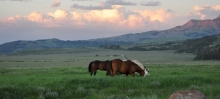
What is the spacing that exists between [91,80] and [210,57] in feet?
292

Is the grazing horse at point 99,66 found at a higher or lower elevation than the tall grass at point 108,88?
higher

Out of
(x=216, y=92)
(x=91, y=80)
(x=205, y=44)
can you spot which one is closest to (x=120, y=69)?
(x=91, y=80)

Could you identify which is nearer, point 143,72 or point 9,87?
point 9,87

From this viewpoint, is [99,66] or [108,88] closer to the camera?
[108,88]

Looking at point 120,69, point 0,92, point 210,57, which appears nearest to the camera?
point 0,92

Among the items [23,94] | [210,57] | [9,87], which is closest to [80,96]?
[23,94]

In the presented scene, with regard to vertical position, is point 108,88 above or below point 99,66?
below

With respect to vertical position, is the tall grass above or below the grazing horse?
below

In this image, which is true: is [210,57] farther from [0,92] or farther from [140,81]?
[0,92]

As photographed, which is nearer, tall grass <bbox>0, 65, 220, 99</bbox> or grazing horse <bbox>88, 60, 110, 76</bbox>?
tall grass <bbox>0, 65, 220, 99</bbox>

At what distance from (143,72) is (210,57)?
82.6 meters

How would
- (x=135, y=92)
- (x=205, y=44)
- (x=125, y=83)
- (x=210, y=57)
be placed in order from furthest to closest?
(x=205, y=44), (x=210, y=57), (x=125, y=83), (x=135, y=92)

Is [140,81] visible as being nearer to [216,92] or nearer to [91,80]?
[91,80]

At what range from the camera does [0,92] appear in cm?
1208
